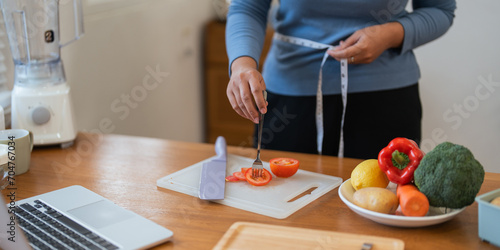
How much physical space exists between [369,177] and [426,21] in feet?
1.96

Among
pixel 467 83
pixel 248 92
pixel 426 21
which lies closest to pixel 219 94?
pixel 467 83

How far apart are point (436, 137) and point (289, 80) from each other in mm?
1385

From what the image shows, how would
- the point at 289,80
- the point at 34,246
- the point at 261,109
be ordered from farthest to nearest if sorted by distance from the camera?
the point at 289,80, the point at 261,109, the point at 34,246

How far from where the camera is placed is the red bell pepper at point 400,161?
0.96 meters

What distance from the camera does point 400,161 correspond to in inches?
38.2

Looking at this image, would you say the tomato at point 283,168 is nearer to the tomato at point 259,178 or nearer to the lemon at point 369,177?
the tomato at point 259,178

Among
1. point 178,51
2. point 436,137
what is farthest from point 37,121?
point 436,137

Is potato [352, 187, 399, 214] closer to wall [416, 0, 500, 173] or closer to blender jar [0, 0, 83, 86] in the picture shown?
blender jar [0, 0, 83, 86]

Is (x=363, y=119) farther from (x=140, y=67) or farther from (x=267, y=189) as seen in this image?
(x=140, y=67)

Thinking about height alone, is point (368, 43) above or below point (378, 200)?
above

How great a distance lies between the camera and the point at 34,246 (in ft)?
2.74

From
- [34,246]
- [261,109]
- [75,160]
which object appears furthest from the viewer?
[75,160]

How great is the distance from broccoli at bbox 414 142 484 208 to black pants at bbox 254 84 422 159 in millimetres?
536

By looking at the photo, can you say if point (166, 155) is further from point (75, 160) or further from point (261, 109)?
point (261, 109)
